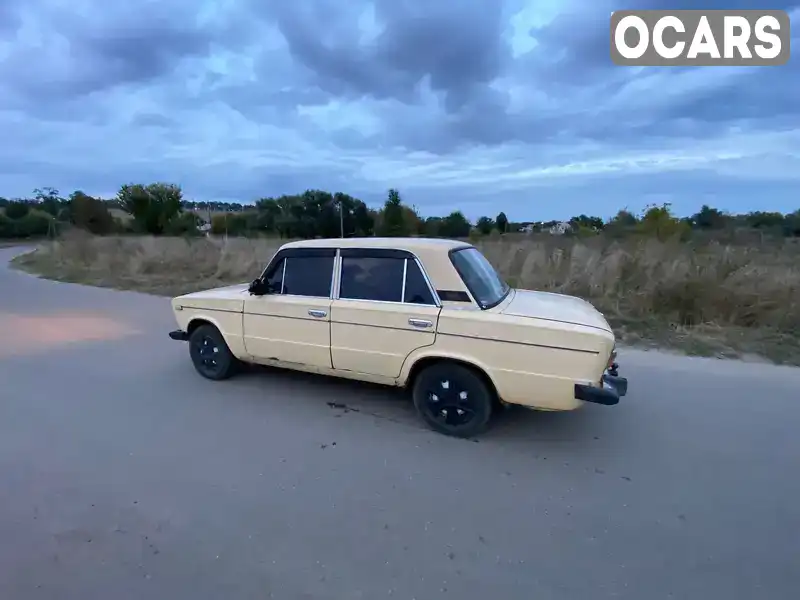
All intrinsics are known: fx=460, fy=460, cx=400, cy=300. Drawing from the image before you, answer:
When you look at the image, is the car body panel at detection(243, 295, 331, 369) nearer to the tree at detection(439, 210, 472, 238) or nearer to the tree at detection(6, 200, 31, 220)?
the tree at detection(439, 210, 472, 238)

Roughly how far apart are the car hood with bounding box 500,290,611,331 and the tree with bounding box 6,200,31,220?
2703 inches

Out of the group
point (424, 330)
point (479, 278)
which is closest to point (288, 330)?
point (424, 330)

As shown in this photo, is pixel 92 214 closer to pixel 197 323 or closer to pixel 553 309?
pixel 197 323

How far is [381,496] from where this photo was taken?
2.99m

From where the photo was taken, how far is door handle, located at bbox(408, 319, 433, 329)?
3.84 meters

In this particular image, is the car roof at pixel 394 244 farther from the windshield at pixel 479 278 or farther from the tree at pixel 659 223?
the tree at pixel 659 223

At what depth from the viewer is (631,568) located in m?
2.39

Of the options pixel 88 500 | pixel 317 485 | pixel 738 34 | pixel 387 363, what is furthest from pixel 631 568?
pixel 738 34

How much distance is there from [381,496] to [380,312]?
1582 millimetres

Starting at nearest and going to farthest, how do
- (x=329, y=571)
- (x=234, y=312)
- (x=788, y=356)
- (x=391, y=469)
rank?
(x=329, y=571) → (x=391, y=469) → (x=234, y=312) → (x=788, y=356)

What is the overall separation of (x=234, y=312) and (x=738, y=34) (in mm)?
7947

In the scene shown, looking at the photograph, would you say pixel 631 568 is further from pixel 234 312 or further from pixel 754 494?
pixel 234 312

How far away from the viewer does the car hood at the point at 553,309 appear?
3652mm

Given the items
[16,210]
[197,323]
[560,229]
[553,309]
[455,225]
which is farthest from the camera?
[16,210]
